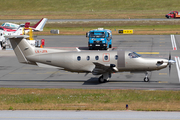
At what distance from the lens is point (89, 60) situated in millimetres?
27969

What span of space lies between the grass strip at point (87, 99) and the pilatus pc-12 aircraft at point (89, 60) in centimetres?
346

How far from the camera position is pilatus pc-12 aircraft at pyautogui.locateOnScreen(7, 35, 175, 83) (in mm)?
27344

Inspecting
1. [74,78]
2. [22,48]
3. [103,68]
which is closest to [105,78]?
[103,68]

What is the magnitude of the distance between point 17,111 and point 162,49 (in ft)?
115

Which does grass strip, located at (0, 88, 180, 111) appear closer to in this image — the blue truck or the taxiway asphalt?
the taxiway asphalt

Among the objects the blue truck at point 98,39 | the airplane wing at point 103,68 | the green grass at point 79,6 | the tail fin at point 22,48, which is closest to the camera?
the airplane wing at point 103,68

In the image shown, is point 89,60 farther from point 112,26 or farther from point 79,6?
point 79,6

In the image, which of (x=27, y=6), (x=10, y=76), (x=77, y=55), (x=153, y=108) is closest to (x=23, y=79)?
(x=10, y=76)

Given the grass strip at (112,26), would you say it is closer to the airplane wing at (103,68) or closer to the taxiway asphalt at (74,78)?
the taxiway asphalt at (74,78)

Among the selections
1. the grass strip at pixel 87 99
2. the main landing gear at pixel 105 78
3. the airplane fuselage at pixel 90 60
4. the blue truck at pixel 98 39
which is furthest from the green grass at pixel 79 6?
the grass strip at pixel 87 99

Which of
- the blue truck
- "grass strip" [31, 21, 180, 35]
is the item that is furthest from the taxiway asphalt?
"grass strip" [31, 21, 180, 35]

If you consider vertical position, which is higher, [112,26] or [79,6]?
[79,6]

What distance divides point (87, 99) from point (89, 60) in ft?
23.1

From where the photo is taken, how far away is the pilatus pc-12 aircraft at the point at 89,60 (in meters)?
27.3
